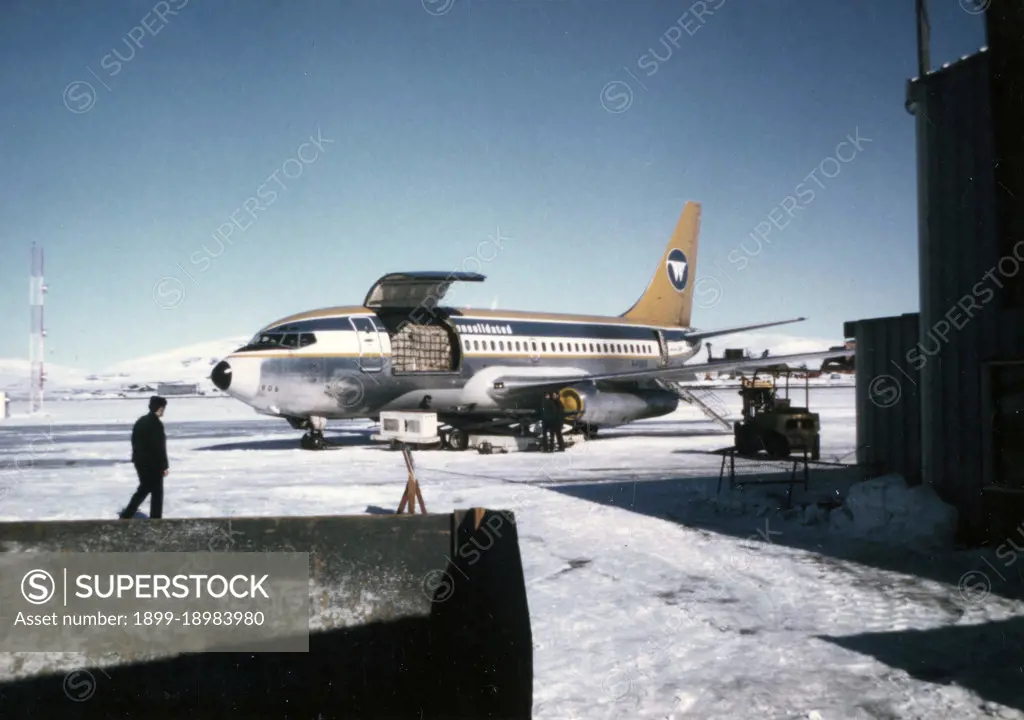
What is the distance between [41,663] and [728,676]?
14.3ft

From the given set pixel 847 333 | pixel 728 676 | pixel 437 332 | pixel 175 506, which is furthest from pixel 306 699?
pixel 437 332

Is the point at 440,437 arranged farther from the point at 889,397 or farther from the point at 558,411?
the point at 889,397

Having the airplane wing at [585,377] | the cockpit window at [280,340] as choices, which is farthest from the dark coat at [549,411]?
the cockpit window at [280,340]

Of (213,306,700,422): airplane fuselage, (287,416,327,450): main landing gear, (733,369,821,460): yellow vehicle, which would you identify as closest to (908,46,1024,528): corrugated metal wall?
(733,369,821,460): yellow vehicle

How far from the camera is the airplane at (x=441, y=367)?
21.2 meters

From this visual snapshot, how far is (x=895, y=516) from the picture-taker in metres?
9.76

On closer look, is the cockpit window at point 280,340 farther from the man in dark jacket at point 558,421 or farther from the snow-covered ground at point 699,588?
the man in dark jacket at point 558,421

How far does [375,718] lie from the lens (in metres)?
4.63

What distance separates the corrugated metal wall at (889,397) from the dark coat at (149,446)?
10.5 metres

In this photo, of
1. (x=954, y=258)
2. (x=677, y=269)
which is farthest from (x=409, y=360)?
(x=954, y=258)

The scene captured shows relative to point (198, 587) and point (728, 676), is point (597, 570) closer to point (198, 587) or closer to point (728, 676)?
point (728, 676)

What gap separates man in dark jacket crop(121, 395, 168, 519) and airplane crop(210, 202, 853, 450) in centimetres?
989

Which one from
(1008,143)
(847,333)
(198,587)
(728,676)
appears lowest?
(728,676)

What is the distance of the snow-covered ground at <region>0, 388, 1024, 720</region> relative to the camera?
5117mm
